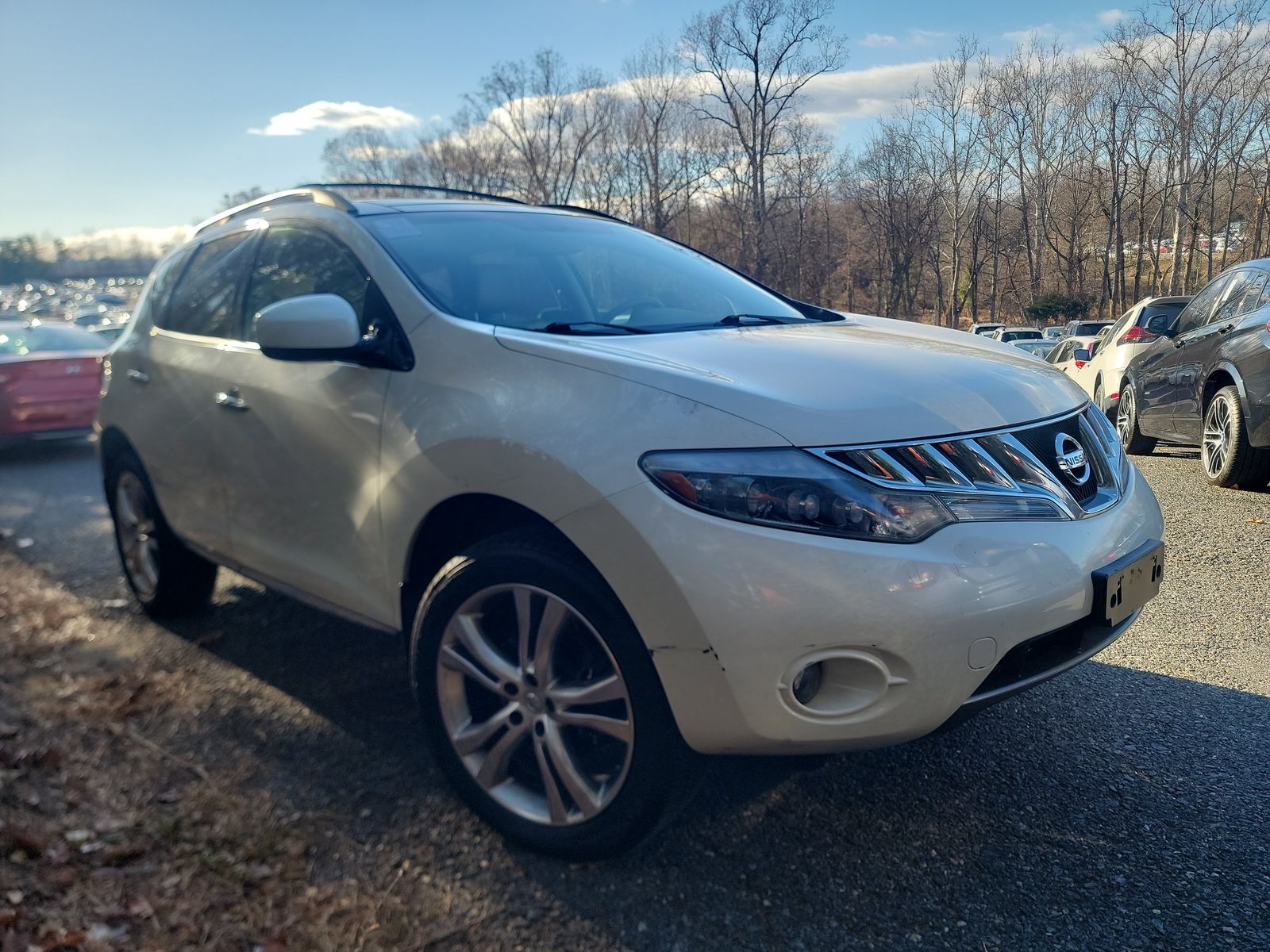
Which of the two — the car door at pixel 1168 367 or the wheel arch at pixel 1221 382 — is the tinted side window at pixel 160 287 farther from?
the car door at pixel 1168 367

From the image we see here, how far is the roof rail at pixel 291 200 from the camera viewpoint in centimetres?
328

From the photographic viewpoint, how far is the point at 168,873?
7.73 feet

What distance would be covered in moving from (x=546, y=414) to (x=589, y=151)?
52644mm

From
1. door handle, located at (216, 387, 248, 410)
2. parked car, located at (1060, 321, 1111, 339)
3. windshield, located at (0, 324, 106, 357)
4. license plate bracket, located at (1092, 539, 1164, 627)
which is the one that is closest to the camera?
license plate bracket, located at (1092, 539, 1164, 627)

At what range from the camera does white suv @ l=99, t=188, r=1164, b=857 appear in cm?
198

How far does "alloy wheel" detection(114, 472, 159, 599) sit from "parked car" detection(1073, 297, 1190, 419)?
8046 millimetres

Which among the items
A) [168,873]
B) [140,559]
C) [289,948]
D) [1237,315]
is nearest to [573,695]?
[289,948]

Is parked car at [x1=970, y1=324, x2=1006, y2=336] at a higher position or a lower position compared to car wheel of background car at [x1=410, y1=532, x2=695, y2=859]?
lower

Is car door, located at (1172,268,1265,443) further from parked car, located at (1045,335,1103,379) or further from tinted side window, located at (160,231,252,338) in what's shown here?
tinted side window, located at (160,231,252,338)

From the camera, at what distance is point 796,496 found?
6.52 ft

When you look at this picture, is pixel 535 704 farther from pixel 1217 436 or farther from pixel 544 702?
pixel 1217 436

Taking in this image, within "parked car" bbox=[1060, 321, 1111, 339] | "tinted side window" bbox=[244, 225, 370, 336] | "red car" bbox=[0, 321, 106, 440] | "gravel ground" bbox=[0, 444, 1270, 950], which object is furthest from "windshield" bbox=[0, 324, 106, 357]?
"parked car" bbox=[1060, 321, 1111, 339]

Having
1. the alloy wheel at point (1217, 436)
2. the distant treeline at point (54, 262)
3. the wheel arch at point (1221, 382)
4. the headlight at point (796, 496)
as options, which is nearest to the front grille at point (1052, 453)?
the headlight at point (796, 496)

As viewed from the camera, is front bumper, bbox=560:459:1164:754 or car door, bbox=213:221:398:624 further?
car door, bbox=213:221:398:624
